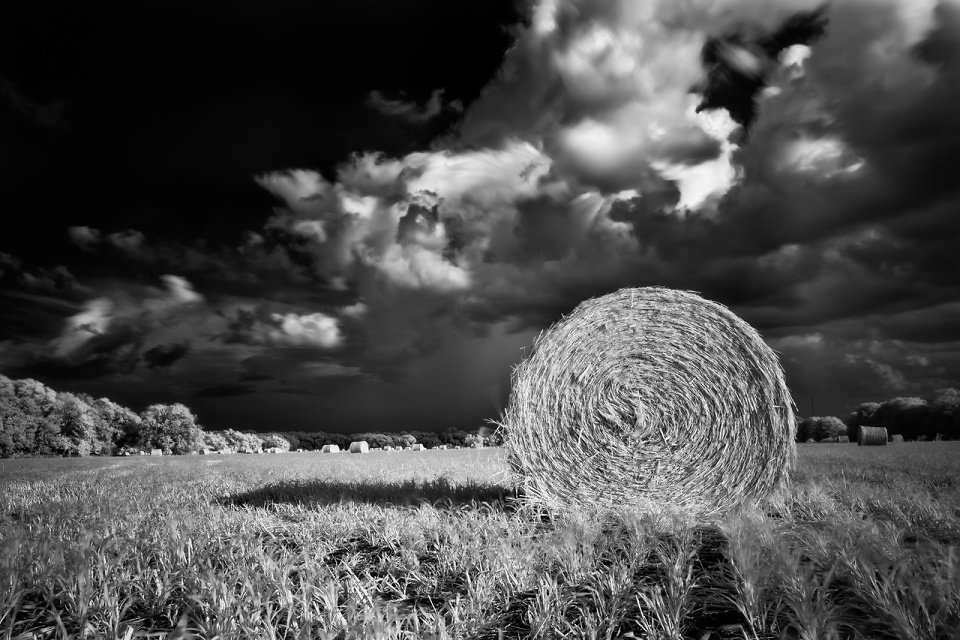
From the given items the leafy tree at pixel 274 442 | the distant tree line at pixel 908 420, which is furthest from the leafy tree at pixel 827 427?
the leafy tree at pixel 274 442

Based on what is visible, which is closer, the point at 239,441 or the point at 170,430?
the point at 170,430

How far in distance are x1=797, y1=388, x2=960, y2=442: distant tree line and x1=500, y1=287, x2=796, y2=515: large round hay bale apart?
131ft

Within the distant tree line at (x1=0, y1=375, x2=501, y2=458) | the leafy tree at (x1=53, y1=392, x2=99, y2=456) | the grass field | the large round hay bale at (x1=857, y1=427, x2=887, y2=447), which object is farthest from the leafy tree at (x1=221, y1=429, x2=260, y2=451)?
the grass field

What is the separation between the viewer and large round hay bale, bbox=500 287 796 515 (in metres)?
6.34

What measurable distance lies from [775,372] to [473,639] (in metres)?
4.82

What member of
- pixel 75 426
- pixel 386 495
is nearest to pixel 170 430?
pixel 75 426

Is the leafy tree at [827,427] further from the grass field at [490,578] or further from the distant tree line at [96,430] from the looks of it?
the grass field at [490,578]

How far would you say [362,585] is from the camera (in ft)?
11.8

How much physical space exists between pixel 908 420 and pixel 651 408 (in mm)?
51616

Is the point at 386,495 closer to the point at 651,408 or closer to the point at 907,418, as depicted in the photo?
the point at 651,408

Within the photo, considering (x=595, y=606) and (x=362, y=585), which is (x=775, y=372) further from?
(x=362, y=585)

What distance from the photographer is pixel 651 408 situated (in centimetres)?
650

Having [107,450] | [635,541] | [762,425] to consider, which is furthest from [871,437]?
[107,450]

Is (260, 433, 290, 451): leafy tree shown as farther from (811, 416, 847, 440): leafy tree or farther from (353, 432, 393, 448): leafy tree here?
(811, 416, 847, 440): leafy tree
